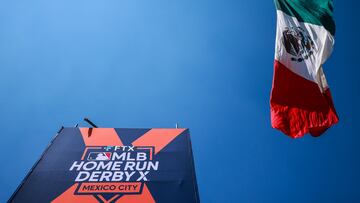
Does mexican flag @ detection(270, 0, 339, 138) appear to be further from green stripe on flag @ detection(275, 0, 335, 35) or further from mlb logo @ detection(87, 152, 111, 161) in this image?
mlb logo @ detection(87, 152, 111, 161)

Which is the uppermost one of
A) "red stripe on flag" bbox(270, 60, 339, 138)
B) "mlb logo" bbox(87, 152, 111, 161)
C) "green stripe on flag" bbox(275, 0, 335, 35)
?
"green stripe on flag" bbox(275, 0, 335, 35)

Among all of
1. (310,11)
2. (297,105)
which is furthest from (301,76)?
(310,11)

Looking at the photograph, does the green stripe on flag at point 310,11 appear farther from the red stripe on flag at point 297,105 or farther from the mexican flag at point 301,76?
the red stripe on flag at point 297,105

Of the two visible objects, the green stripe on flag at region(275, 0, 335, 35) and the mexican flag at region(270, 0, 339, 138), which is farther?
the green stripe on flag at region(275, 0, 335, 35)

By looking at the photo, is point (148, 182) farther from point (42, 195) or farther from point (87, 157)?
A: point (42, 195)

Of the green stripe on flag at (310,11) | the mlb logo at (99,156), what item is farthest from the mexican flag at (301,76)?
the mlb logo at (99,156)

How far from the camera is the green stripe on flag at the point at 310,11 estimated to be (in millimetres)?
5496

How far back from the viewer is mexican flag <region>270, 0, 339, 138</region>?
507 centimetres

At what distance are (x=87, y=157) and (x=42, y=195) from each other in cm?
102

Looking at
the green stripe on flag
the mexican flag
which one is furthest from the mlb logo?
the green stripe on flag

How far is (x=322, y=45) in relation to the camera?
17.4ft

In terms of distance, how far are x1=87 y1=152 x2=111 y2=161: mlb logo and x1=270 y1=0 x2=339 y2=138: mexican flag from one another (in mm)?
3175

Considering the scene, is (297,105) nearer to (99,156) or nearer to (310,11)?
(310,11)

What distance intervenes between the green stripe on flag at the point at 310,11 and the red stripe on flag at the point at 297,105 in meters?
1.18
